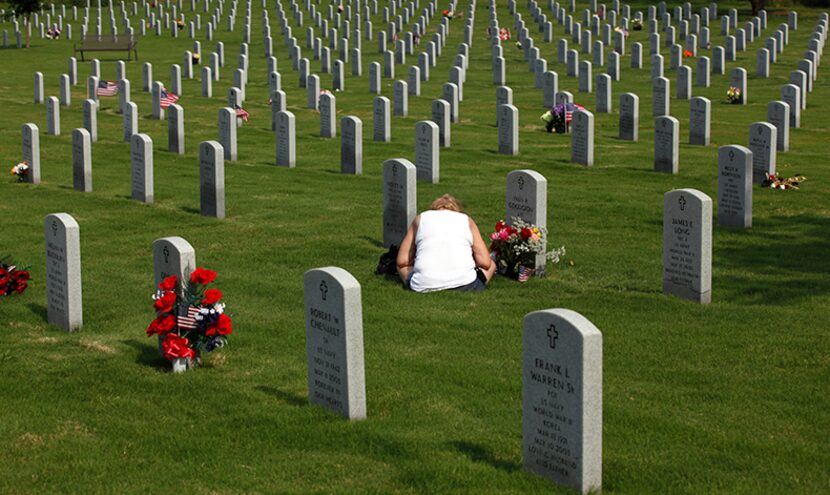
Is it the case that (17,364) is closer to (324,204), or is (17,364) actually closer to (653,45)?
(324,204)

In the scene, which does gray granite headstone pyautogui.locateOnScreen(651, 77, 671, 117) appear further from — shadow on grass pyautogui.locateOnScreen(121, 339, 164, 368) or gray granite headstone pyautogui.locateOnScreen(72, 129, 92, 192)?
shadow on grass pyautogui.locateOnScreen(121, 339, 164, 368)

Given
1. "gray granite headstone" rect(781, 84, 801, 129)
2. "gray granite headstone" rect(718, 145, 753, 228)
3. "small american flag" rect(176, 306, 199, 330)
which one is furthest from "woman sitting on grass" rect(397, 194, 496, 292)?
"gray granite headstone" rect(781, 84, 801, 129)

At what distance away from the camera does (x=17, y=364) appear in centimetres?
1112

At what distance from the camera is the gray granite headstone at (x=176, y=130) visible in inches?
1014

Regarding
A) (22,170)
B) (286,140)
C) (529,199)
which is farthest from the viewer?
(286,140)

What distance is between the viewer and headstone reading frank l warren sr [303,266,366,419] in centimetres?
912

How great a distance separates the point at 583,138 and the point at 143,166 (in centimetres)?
766

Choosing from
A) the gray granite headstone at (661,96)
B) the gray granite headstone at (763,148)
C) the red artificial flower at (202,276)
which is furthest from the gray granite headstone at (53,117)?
the red artificial flower at (202,276)

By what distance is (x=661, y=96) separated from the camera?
29.8 metres

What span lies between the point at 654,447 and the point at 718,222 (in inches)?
368

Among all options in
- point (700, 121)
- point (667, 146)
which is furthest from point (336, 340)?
point (700, 121)

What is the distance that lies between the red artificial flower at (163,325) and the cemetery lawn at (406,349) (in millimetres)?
379

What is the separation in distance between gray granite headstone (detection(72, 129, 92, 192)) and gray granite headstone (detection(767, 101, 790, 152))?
39.4 ft

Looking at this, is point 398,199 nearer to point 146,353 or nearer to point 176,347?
point 146,353
